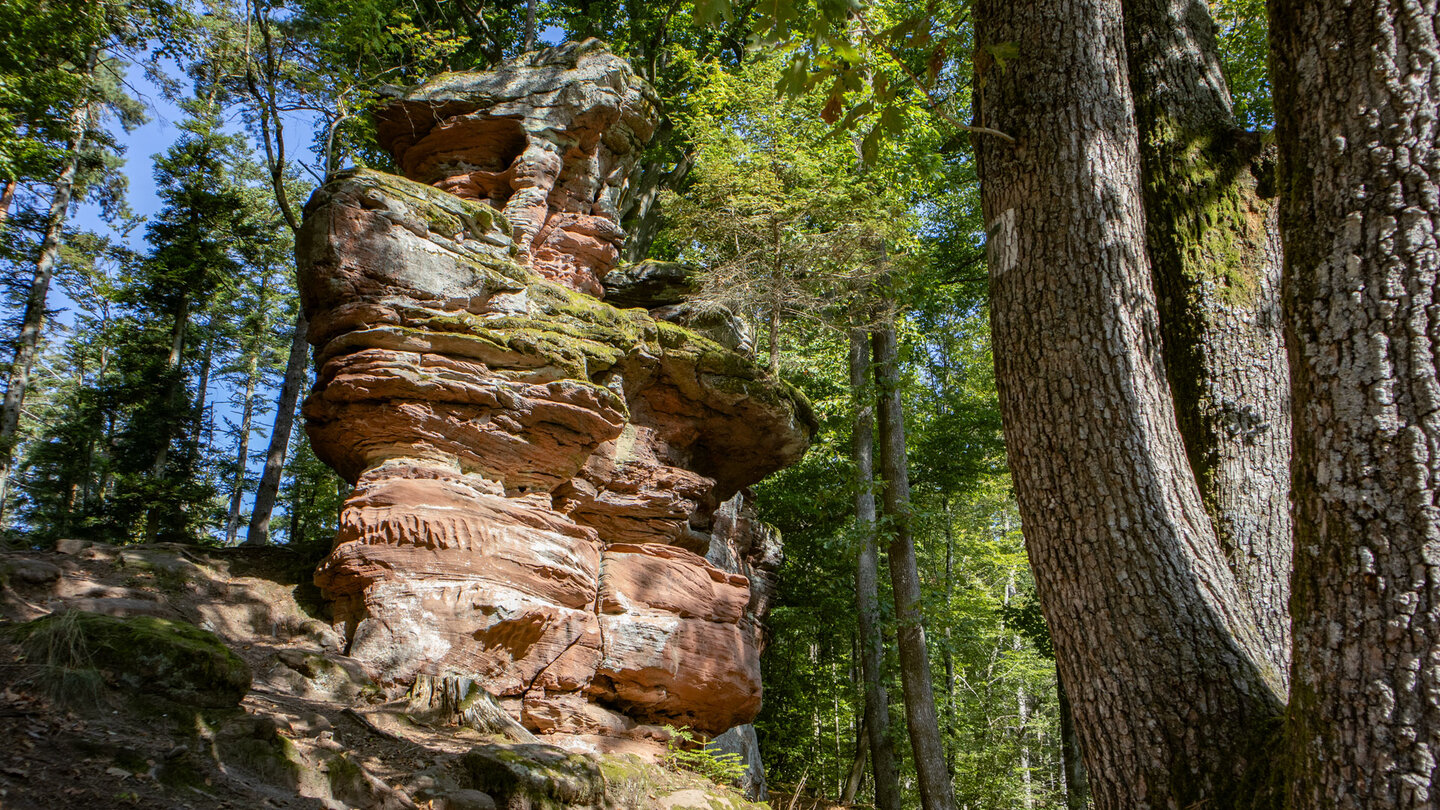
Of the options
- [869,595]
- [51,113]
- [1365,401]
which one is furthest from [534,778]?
[51,113]

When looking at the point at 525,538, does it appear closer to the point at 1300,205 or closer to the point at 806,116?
the point at 1300,205

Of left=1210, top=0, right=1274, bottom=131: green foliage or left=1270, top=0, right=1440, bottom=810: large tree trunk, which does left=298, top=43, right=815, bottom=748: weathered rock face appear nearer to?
left=1270, top=0, right=1440, bottom=810: large tree trunk

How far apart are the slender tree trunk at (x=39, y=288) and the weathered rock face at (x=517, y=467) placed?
909 centimetres

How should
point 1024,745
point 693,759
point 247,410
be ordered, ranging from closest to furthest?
1. point 693,759
2. point 1024,745
3. point 247,410

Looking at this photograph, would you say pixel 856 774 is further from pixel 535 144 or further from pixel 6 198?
pixel 6 198

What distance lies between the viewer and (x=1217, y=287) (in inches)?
128

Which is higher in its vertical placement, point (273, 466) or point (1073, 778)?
point (273, 466)

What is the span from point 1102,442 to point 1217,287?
47.5 inches

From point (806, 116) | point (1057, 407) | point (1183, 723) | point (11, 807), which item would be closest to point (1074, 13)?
point (1057, 407)

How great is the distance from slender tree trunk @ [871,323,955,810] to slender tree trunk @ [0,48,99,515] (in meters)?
14.8

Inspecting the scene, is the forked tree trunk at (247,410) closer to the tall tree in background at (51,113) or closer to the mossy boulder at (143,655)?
the tall tree in background at (51,113)

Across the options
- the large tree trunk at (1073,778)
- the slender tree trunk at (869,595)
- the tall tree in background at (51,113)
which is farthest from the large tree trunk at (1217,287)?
the tall tree in background at (51,113)

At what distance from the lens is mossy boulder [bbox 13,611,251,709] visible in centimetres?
446

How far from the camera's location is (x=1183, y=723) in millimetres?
2303
